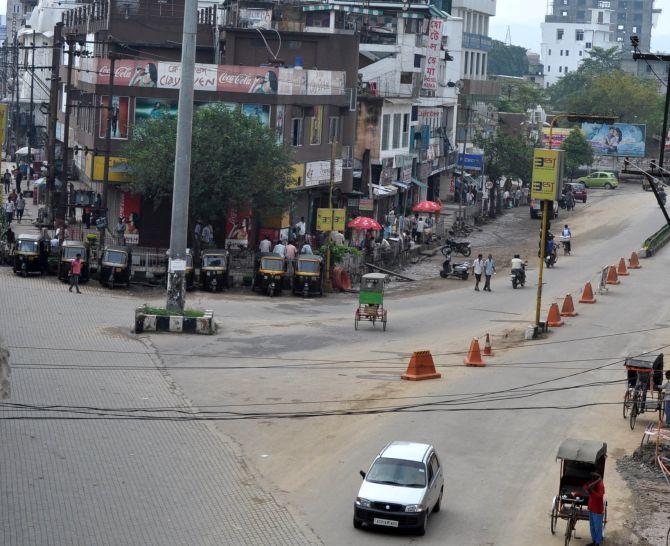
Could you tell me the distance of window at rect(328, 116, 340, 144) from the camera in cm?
5872

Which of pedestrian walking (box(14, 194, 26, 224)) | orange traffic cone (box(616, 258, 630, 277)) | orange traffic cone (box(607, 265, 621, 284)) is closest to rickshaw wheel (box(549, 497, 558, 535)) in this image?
orange traffic cone (box(607, 265, 621, 284))

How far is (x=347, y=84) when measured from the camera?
6103cm

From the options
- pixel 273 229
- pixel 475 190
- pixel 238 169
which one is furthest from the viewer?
pixel 475 190

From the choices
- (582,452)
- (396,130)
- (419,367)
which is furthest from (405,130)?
(582,452)

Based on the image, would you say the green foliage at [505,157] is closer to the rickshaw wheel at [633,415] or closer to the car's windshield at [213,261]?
the car's windshield at [213,261]

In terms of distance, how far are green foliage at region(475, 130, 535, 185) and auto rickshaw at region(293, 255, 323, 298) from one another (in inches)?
1555

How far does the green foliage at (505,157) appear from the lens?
8188 cm

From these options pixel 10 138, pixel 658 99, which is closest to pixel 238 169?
pixel 10 138

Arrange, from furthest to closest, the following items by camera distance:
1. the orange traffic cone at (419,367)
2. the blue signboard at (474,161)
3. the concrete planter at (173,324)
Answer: the blue signboard at (474,161) < the concrete planter at (173,324) < the orange traffic cone at (419,367)

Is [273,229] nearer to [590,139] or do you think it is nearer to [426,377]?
[426,377]

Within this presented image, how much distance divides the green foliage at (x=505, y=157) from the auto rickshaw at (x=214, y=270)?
4126cm

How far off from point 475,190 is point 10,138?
35.1 m

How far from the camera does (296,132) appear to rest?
2135 inches

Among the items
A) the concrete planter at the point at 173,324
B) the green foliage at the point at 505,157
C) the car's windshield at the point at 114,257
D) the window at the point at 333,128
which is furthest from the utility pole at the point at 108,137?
the green foliage at the point at 505,157
